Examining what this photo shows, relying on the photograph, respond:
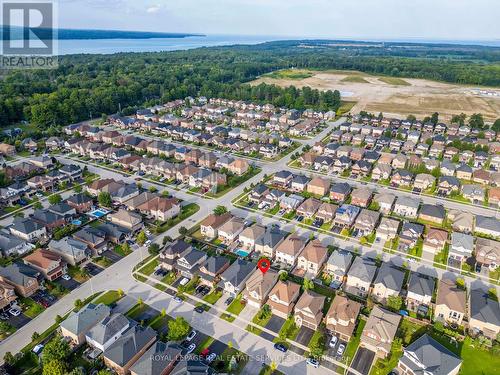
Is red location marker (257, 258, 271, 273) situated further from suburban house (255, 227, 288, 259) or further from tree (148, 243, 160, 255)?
tree (148, 243, 160, 255)

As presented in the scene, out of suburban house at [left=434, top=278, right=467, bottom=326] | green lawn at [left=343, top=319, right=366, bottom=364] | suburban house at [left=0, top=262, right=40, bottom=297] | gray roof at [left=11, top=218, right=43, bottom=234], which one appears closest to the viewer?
green lawn at [left=343, top=319, right=366, bottom=364]

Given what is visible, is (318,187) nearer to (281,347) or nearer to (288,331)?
(288,331)

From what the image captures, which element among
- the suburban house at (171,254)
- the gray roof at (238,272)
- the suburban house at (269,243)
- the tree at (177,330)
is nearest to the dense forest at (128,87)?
the suburban house at (171,254)

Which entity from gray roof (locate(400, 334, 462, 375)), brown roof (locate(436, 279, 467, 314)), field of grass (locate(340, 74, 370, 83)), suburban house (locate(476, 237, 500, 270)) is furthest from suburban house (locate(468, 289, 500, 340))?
field of grass (locate(340, 74, 370, 83))

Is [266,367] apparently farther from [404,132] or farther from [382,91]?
[382,91]

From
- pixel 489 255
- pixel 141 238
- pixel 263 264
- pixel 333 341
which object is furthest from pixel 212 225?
pixel 489 255
